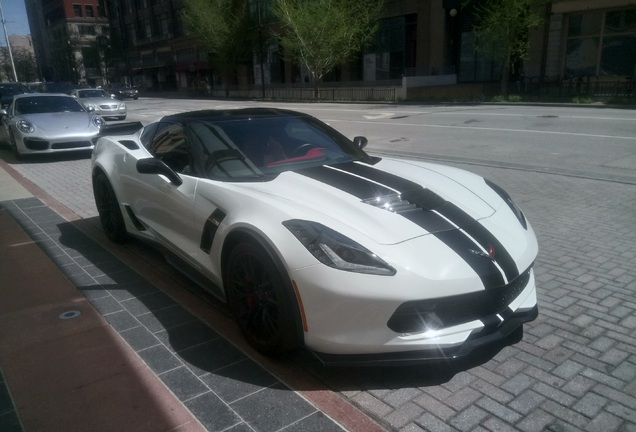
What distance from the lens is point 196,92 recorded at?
5581 centimetres

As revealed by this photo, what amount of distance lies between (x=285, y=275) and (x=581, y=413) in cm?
165

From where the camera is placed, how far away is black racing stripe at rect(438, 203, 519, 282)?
2779 millimetres

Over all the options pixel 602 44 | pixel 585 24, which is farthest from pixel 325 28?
pixel 602 44

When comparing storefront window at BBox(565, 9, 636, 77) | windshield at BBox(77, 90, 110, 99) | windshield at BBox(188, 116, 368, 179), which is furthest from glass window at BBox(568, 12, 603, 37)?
windshield at BBox(188, 116, 368, 179)

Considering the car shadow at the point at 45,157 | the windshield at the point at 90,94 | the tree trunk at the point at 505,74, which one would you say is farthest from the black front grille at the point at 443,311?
the tree trunk at the point at 505,74

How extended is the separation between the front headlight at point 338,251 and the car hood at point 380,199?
0.09 meters

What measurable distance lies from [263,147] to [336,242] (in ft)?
4.81

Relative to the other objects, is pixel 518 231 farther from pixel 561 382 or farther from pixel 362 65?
pixel 362 65

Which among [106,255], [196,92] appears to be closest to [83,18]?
[196,92]

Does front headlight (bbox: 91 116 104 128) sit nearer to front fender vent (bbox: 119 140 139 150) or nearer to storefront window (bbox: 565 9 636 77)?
front fender vent (bbox: 119 140 139 150)

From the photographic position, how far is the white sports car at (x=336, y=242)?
2541mm

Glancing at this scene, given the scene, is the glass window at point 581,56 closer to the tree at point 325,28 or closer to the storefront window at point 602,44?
the storefront window at point 602,44

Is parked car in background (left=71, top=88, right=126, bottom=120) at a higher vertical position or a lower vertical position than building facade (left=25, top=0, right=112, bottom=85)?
lower

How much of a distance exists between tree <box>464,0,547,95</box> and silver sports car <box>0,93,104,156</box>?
66.4ft
